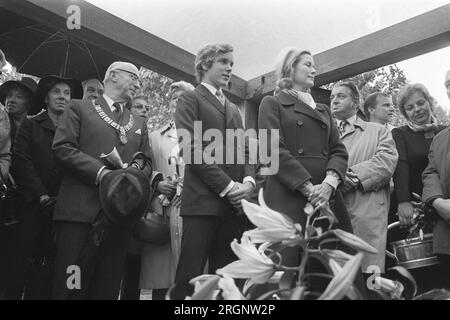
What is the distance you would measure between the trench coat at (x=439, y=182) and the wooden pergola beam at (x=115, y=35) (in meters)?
2.39

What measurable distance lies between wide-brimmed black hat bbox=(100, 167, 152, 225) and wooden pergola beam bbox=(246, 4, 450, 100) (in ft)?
8.74

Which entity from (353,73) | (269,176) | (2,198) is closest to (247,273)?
(269,176)

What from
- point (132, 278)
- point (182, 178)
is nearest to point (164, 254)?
point (132, 278)

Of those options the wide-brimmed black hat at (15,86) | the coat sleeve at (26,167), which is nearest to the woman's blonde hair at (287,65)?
the coat sleeve at (26,167)

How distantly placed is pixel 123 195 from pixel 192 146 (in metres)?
0.49

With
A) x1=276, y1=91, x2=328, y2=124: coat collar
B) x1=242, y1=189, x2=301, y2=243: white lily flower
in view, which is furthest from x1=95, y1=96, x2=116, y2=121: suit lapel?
x1=242, y1=189, x2=301, y2=243: white lily flower

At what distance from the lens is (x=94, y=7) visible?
4.21m

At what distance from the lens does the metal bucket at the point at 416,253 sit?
11.1ft

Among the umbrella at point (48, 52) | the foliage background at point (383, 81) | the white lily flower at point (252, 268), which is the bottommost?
the white lily flower at point (252, 268)

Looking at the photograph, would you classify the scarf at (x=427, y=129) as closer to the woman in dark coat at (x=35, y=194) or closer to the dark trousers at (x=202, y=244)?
the dark trousers at (x=202, y=244)

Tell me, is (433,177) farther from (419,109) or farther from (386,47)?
(386,47)

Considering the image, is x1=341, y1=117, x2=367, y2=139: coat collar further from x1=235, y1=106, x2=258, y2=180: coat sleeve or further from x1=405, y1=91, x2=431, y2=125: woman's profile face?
x1=235, y1=106, x2=258, y2=180: coat sleeve

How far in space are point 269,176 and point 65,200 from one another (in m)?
1.19
